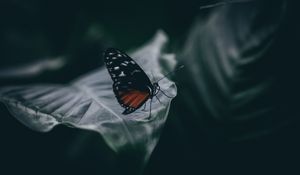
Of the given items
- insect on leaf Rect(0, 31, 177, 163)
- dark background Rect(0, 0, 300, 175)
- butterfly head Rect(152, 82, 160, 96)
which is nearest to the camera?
insect on leaf Rect(0, 31, 177, 163)

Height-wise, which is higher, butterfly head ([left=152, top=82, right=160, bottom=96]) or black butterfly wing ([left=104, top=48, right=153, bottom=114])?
black butterfly wing ([left=104, top=48, right=153, bottom=114])

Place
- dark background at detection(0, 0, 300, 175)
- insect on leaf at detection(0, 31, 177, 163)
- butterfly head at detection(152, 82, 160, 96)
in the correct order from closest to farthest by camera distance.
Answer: insect on leaf at detection(0, 31, 177, 163), butterfly head at detection(152, 82, 160, 96), dark background at detection(0, 0, 300, 175)

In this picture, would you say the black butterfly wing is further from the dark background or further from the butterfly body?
the dark background

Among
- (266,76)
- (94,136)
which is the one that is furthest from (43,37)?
(266,76)

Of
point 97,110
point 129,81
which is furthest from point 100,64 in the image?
point 97,110

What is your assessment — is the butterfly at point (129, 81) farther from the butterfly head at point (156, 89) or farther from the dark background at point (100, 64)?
the dark background at point (100, 64)

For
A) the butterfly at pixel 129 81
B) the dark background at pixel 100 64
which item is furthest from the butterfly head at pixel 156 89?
the dark background at pixel 100 64

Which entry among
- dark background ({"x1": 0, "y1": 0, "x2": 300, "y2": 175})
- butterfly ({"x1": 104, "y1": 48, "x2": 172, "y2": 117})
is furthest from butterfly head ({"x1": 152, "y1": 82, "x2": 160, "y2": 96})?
dark background ({"x1": 0, "y1": 0, "x2": 300, "y2": 175})

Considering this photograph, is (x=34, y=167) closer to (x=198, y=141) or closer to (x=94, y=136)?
(x=94, y=136)
